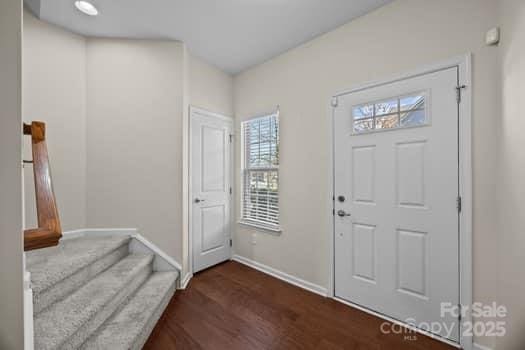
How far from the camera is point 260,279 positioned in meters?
2.57

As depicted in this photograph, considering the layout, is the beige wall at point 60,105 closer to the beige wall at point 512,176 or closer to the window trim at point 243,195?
the window trim at point 243,195

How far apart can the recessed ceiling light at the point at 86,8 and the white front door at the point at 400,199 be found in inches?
98.1

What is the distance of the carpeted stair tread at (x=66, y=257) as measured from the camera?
1434 millimetres

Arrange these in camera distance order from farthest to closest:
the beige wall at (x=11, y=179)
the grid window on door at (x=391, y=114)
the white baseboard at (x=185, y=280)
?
the white baseboard at (x=185, y=280) < the grid window on door at (x=391, y=114) < the beige wall at (x=11, y=179)

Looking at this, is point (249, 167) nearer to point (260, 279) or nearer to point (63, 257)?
point (260, 279)

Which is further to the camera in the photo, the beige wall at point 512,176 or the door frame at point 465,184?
the door frame at point 465,184

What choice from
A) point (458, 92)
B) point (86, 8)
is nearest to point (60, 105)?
point (86, 8)

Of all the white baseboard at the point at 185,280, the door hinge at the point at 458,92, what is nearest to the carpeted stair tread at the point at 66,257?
the white baseboard at the point at 185,280

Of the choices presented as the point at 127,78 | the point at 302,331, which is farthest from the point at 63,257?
the point at 302,331

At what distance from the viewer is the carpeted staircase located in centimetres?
133

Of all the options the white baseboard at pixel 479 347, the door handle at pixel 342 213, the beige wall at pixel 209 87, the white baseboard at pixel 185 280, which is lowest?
the white baseboard at pixel 185 280

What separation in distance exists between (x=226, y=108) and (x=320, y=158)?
1651 millimetres

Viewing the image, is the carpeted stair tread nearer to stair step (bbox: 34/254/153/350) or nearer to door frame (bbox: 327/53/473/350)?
stair step (bbox: 34/254/153/350)

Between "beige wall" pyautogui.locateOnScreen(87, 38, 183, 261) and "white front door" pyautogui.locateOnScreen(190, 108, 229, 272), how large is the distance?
0.88ft
